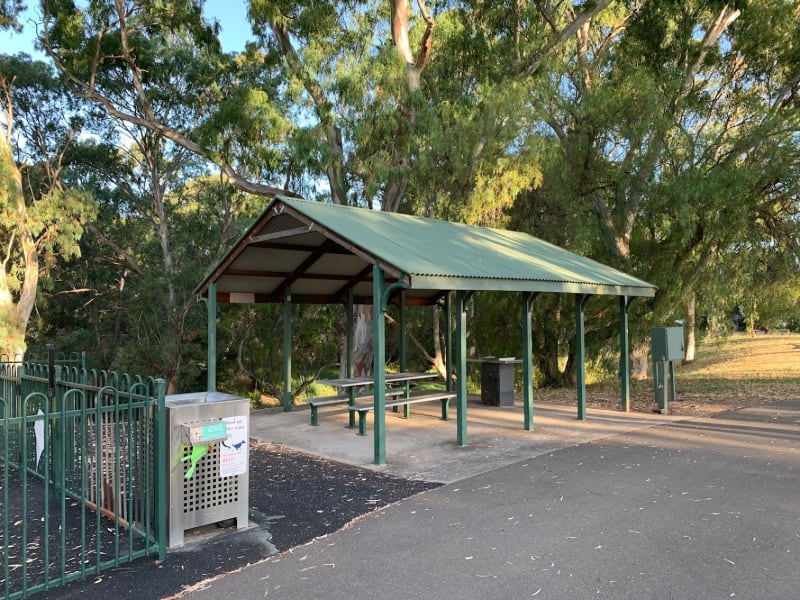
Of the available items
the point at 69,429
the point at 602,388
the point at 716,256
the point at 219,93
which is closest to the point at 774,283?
the point at 716,256

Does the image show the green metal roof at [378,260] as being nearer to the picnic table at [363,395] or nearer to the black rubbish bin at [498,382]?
the picnic table at [363,395]

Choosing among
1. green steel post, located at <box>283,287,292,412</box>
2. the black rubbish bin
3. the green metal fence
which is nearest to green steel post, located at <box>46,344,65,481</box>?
the green metal fence

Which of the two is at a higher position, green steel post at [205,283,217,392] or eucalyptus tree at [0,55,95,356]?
eucalyptus tree at [0,55,95,356]

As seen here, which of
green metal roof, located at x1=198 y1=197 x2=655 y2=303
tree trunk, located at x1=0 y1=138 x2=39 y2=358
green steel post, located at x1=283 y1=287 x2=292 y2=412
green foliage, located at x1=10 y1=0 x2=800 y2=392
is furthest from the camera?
tree trunk, located at x1=0 y1=138 x2=39 y2=358

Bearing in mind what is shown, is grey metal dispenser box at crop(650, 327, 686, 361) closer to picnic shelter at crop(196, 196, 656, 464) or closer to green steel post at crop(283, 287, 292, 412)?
picnic shelter at crop(196, 196, 656, 464)

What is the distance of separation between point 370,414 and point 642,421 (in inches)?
181

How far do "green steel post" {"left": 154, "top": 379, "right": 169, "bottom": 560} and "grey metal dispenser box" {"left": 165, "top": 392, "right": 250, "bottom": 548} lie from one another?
44 millimetres

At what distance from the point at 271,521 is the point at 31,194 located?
1957 centimetres

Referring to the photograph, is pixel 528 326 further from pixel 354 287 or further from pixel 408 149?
pixel 408 149

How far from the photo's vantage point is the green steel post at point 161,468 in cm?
429

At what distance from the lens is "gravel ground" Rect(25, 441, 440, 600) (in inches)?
152

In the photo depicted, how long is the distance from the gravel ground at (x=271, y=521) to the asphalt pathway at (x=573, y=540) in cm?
19

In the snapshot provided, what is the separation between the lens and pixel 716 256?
1427 centimetres

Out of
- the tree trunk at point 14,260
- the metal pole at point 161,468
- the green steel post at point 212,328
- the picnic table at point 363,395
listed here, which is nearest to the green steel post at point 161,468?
the metal pole at point 161,468
